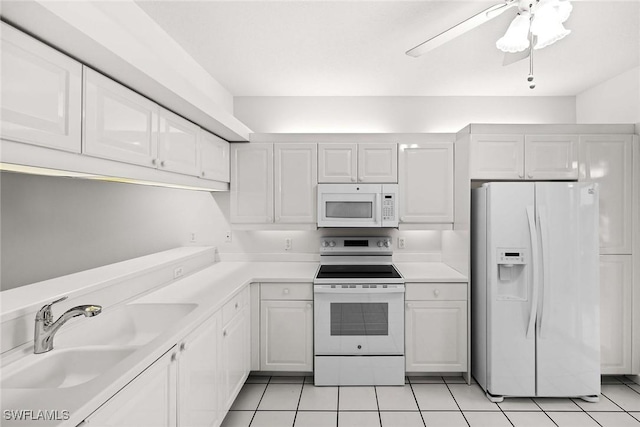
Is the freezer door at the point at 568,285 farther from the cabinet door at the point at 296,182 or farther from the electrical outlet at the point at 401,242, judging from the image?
the cabinet door at the point at 296,182

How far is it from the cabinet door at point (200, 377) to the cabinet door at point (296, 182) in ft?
4.35

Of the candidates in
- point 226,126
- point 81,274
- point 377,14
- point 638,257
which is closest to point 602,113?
point 638,257

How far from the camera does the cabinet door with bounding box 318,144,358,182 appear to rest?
3119 millimetres

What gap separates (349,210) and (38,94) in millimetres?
2311

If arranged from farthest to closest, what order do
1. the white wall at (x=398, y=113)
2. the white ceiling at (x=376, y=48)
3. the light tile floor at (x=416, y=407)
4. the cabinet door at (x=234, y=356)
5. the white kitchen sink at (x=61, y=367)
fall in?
1. the white wall at (x=398, y=113)
2. the light tile floor at (x=416, y=407)
3. the cabinet door at (x=234, y=356)
4. the white ceiling at (x=376, y=48)
5. the white kitchen sink at (x=61, y=367)

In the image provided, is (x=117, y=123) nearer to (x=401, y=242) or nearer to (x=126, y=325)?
(x=126, y=325)

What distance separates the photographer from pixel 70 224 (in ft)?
5.89

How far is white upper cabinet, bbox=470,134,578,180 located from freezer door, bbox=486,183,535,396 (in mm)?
302

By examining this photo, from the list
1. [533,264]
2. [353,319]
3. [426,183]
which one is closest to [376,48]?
[426,183]

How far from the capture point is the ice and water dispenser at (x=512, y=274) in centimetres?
251

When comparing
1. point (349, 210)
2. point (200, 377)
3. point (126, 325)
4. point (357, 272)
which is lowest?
point (200, 377)

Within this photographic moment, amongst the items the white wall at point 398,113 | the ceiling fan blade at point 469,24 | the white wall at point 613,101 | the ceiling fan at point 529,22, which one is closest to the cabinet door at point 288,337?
the white wall at point 398,113

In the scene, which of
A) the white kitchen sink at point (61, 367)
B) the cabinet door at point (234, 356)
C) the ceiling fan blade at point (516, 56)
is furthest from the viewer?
the cabinet door at point (234, 356)

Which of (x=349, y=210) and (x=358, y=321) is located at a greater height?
(x=349, y=210)
